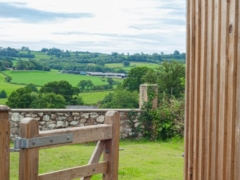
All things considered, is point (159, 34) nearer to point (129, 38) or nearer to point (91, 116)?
point (129, 38)

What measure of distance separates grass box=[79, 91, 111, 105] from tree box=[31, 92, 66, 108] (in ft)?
2.60

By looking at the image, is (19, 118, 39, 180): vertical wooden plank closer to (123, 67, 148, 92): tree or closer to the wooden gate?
the wooden gate

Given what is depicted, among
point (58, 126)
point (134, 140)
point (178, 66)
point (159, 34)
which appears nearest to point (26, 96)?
point (58, 126)

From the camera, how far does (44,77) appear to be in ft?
49.2

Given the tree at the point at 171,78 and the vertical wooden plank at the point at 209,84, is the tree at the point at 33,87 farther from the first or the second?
the vertical wooden plank at the point at 209,84

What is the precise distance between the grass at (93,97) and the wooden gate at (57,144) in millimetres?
9371

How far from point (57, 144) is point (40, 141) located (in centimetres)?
17

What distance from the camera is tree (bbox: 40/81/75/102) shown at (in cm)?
1305

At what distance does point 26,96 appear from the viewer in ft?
40.7

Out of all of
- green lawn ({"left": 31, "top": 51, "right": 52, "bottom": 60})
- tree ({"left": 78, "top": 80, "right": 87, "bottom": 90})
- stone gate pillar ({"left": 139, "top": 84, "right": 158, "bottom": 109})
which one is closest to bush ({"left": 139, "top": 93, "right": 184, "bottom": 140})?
stone gate pillar ({"left": 139, "top": 84, "right": 158, "bottom": 109})

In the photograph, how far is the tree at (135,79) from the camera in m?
13.5

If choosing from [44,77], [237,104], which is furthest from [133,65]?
[237,104]

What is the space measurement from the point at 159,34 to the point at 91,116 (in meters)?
8.32

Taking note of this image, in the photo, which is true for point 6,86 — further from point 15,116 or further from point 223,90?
point 223,90
